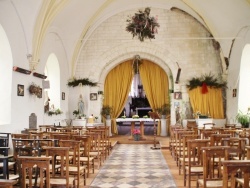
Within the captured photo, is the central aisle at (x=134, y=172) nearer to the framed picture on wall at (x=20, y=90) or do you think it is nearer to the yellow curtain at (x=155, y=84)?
the framed picture on wall at (x=20, y=90)

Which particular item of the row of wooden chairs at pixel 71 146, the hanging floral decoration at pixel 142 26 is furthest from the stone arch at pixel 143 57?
the row of wooden chairs at pixel 71 146

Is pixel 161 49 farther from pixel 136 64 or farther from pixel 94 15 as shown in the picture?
pixel 94 15

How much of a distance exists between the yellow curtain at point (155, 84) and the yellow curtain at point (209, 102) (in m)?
1.82

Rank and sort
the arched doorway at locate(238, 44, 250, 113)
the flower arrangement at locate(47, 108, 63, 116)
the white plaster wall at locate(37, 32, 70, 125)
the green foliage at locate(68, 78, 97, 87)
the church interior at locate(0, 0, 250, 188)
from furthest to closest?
Result: the green foliage at locate(68, 78, 97, 87) < the flower arrangement at locate(47, 108, 63, 116) < the arched doorway at locate(238, 44, 250, 113) < the white plaster wall at locate(37, 32, 70, 125) < the church interior at locate(0, 0, 250, 188)

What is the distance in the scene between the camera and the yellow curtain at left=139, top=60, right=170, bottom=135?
650 inches

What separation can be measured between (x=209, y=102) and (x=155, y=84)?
9.45 feet

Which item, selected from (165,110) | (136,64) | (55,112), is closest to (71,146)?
(55,112)

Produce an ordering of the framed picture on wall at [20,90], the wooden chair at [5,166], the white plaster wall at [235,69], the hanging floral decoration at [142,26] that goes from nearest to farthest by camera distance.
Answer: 1. the wooden chair at [5,166]
2. the framed picture on wall at [20,90]
3. the hanging floral decoration at [142,26]
4. the white plaster wall at [235,69]

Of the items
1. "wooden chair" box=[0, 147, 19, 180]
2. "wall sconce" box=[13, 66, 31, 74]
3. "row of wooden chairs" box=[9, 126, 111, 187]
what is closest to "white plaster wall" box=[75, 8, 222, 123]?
"wall sconce" box=[13, 66, 31, 74]

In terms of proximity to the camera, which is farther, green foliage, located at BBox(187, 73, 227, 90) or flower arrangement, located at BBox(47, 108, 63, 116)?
green foliage, located at BBox(187, 73, 227, 90)

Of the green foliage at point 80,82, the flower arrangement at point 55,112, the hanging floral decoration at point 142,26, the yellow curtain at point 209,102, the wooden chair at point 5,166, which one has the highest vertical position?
the hanging floral decoration at point 142,26

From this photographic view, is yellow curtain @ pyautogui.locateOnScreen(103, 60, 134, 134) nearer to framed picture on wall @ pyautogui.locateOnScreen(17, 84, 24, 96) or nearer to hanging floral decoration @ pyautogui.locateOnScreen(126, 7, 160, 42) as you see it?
hanging floral decoration @ pyautogui.locateOnScreen(126, 7, 160, 42)

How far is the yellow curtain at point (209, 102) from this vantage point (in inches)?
585

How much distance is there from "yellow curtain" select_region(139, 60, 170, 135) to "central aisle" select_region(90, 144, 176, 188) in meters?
6.15
